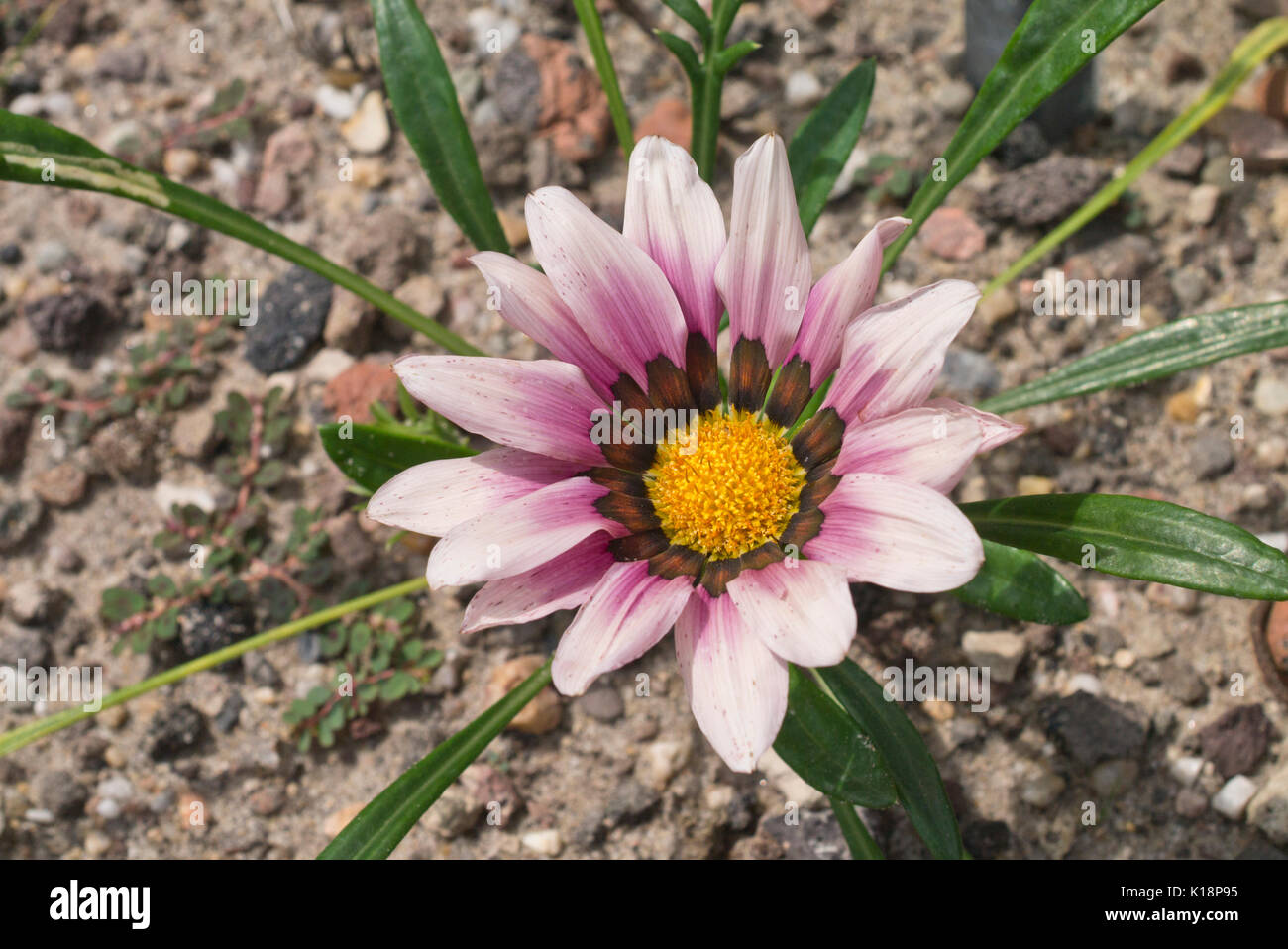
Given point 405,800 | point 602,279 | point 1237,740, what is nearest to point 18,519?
point 405,800

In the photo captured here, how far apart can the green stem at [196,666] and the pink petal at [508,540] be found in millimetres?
1019

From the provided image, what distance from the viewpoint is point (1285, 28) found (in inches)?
99.7

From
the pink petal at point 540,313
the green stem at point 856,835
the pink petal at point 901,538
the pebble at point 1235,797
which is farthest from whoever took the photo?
the pebble at point 1235,797

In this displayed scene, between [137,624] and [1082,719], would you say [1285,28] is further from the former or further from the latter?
[137,624]

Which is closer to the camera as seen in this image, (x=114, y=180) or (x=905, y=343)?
(x=905, y=343)

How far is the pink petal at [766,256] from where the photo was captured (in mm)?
1519

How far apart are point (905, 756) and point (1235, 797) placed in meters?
1.01

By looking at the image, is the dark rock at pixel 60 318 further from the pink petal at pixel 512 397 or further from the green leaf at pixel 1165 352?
the green leaf at pixel 1165 352

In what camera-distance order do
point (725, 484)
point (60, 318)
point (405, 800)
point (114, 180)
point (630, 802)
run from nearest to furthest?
point (725, 484) → point (405, 800) → point (114, 180) → point (630, 802) → point (60, 318)

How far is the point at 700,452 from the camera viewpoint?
1.92 meters

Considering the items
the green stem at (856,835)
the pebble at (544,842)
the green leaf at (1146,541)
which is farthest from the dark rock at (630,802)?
the green leaf at (1146,541)

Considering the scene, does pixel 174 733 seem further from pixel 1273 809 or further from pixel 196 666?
pixel 1273 809
